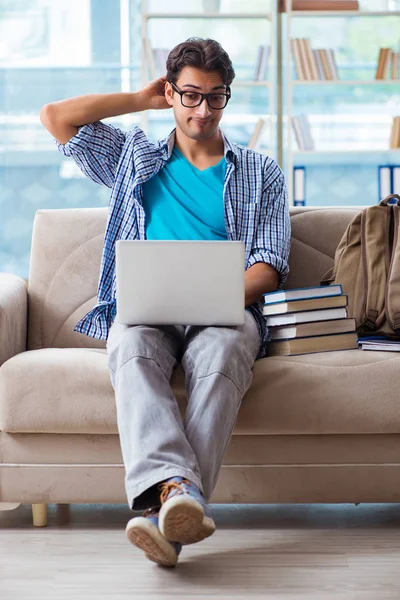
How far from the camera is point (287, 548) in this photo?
1836mm

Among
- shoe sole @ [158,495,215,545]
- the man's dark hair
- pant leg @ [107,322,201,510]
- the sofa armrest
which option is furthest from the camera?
the man's dark hair

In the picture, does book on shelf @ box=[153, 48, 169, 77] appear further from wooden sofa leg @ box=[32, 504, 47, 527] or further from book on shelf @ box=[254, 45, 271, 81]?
wooden sofa leg @ box=[32, 504, 47, 527]

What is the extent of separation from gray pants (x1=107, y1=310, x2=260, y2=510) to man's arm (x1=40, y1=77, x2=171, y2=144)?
2.27 feet

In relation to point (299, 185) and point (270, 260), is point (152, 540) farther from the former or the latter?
point (299, 185)

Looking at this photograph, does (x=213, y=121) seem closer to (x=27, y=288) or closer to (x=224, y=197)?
(x=224, y=197)

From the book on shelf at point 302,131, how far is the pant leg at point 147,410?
3175 mm

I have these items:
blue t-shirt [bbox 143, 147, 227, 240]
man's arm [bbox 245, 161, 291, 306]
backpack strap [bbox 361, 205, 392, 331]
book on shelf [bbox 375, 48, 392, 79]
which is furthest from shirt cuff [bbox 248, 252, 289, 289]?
book on shelf [bbox 375, 48, 392, 79]

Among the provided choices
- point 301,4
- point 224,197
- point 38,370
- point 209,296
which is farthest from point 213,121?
point 301,4

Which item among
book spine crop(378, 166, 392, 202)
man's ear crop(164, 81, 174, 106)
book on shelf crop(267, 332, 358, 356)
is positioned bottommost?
book on shelf crop(267, 332, 358, 356)

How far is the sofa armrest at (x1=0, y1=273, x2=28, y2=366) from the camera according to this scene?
7.02 feet

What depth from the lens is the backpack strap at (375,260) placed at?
7.25 feet

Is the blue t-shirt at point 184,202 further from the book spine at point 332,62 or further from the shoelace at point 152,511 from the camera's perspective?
the book spine at point 332,62

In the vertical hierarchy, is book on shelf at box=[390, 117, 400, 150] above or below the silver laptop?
above

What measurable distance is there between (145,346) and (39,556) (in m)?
0.49
